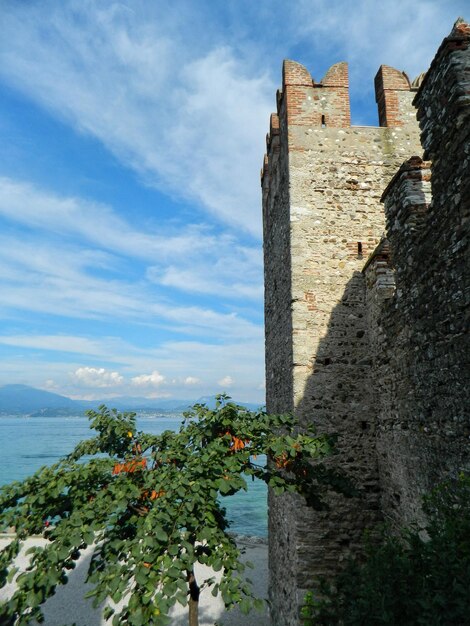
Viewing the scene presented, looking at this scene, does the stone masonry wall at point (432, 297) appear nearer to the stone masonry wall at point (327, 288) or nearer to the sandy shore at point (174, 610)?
the stone masonry wall at point (327, 288)

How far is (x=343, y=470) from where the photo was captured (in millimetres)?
7082

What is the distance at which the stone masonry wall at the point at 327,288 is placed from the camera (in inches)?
279

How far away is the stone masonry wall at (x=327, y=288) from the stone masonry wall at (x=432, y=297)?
0.97m

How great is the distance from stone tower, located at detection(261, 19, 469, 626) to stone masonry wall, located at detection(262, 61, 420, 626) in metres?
0.02

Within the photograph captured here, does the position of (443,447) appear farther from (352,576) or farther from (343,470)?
(343,470)

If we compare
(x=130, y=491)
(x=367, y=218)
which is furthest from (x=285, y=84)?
(x=130, y=491)

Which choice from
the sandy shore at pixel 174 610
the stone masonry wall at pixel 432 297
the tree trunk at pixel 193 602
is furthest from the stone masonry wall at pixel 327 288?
the sandy shore at pixel 174 610

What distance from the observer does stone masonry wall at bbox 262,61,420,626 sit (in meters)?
7.09

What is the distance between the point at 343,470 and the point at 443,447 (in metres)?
2.67

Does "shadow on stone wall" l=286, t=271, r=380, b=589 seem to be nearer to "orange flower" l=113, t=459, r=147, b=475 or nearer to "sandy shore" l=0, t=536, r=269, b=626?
"orange flower" l=113, t=459, r=147, b=475

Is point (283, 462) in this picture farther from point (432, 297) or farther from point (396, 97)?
point (396, 97)

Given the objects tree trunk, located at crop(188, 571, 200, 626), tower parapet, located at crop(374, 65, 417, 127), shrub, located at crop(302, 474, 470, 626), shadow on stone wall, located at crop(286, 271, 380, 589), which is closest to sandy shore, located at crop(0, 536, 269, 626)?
shadow on stone wall, located at crop(286, 271, 380, 589)

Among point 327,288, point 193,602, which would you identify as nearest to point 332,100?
point 327,288

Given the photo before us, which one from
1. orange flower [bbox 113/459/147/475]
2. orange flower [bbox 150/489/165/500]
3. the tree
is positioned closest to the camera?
the tree
